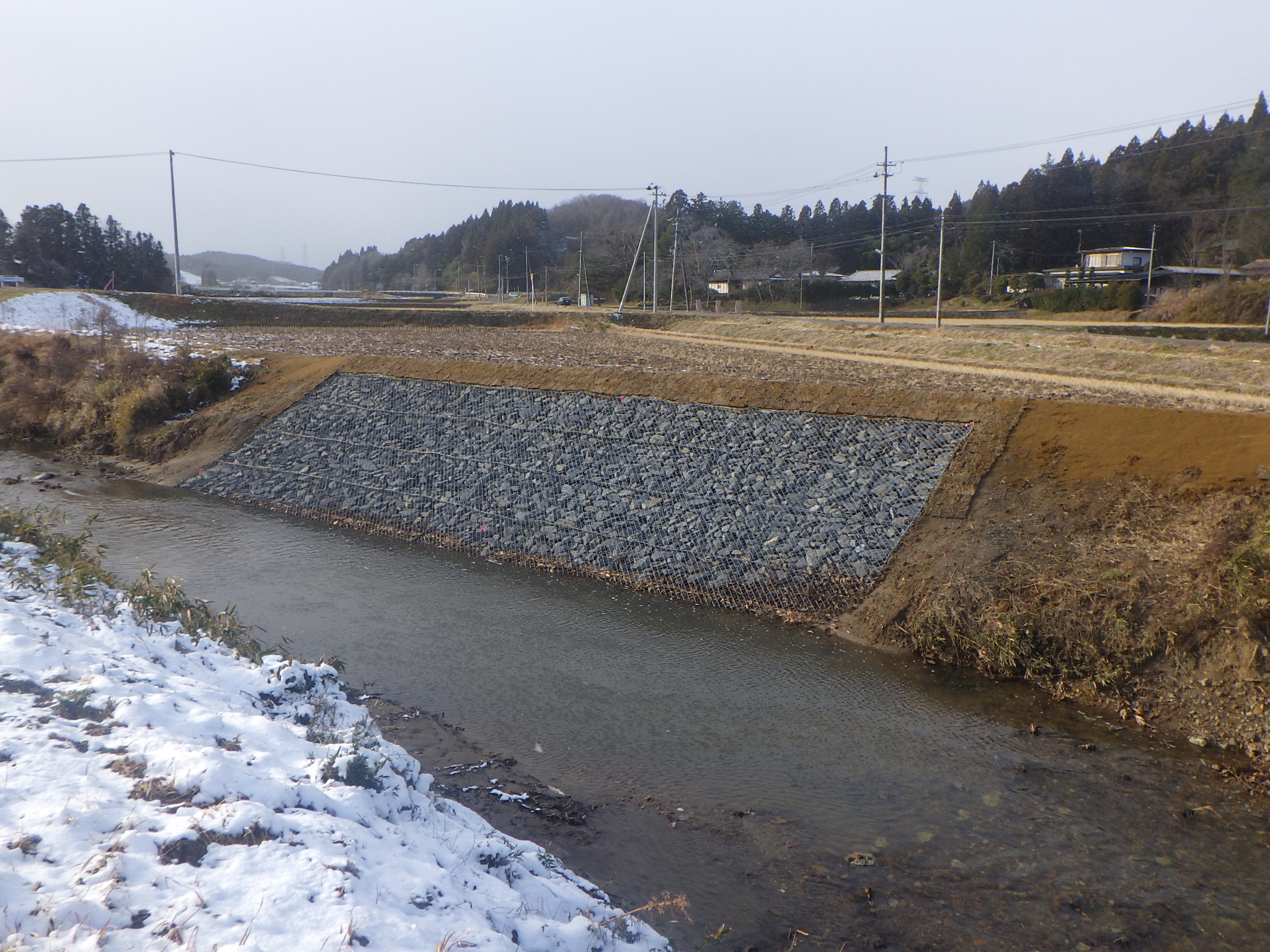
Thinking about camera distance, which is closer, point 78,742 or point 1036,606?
point 78,742

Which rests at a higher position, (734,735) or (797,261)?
(797,261)

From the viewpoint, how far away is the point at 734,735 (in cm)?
837

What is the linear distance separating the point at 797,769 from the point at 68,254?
72.3 m

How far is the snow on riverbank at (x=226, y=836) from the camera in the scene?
3498 mm

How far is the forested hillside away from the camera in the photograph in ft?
178

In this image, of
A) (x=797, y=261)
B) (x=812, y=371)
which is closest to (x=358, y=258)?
(x=797, y=261)

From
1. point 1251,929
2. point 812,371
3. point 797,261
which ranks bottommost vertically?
point 1251,929

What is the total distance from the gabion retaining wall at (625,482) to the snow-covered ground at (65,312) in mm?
19320

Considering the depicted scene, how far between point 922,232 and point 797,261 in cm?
1582

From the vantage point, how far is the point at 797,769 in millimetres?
7723

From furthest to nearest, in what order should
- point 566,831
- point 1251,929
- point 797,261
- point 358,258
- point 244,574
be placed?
1. point 358,258
2. point 797,261
3. point 244,574
4. point 566,831
5. point 1251,929

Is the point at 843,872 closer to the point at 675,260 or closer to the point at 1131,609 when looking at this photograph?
the point at 1131,609

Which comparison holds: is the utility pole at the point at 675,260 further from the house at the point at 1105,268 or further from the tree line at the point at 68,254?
the tree line at the point at 68,254

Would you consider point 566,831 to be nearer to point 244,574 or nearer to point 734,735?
point 734,735
